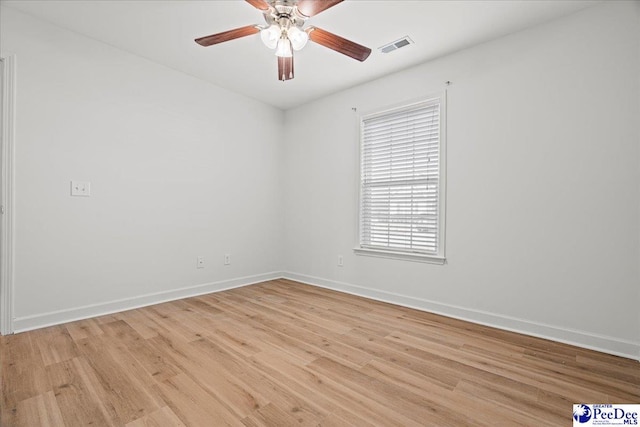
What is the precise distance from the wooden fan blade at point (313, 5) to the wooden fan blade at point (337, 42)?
14 cm

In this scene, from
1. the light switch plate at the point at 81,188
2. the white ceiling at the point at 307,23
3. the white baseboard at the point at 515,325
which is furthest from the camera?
the light switch plate at the point at 81,188

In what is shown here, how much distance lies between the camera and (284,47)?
2.03 metres

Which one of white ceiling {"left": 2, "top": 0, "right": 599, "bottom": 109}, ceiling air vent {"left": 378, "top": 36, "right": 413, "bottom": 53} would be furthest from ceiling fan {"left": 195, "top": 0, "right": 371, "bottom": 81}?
ceiling air vent {"left": 378, "top": 36, "right": 413, "bottom": 53}

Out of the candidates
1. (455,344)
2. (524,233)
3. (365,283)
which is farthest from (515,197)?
(365,283)

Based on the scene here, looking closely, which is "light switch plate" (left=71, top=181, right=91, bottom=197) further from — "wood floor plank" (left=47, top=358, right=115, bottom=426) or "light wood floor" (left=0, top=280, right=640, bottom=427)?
"wood floor plank" (left=47, top=358, right=115, bottom=426)

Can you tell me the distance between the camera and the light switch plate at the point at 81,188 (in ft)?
8.68

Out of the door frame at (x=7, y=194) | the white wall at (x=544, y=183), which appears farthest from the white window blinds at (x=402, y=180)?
the door frame at (x=7, y=194)

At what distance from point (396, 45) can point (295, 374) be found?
9.26 ft

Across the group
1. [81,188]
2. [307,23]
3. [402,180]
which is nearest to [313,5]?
[307,23]

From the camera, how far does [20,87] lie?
2381mm

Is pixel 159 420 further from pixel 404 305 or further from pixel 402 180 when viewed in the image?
pixel 402 180

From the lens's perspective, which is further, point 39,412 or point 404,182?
point 404,182

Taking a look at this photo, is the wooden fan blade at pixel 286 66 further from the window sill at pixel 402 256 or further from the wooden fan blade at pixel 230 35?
the window sill at pixel 402 256

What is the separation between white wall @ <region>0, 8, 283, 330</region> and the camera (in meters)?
2.45
